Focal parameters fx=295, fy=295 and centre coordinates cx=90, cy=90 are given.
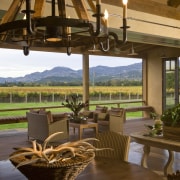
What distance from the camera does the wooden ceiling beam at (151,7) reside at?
5668 mm

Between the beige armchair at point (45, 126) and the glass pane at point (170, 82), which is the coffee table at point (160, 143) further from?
the glass pane at point (170, 82)

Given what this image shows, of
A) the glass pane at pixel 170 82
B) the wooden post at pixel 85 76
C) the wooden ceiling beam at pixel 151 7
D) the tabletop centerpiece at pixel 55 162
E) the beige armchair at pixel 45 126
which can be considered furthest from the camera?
the glass pane at pixel 170 82

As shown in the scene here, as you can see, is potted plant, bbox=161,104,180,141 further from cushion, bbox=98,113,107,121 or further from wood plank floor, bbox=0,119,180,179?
cushion, bbox=98,113,107,121

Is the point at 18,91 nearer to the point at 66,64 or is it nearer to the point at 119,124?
the point at 66,64

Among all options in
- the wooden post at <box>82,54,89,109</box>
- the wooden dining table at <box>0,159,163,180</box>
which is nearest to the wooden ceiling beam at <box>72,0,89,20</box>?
the wooden dining table at <box>0,159,163,180</box>

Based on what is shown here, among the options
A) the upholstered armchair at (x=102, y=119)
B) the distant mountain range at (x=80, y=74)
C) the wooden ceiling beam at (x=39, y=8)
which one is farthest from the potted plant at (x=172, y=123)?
the distant mountain range at (x=80, y=74)

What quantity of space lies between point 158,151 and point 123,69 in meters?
7.89

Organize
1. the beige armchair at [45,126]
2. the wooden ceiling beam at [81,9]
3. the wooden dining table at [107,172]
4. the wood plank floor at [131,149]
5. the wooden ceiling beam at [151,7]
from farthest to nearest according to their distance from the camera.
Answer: the beige armchair at [45,126], the wooden ceiling beam at [151,7], the wood plank floor at [131,149], the wooden dining table at [107,172], the wooden ceiling beam at [81,9]

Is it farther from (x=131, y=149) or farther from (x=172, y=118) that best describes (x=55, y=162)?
(x=131, y=149)

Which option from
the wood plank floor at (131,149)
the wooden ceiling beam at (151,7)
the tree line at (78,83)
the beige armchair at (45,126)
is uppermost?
the wooden ceiling beam at (151,7)

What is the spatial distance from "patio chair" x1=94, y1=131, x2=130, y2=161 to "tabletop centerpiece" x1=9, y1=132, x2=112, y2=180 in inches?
37.5

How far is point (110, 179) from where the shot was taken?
1.99 meters

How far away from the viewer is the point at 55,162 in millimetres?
1637

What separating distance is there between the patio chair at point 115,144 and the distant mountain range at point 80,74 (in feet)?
28.2
